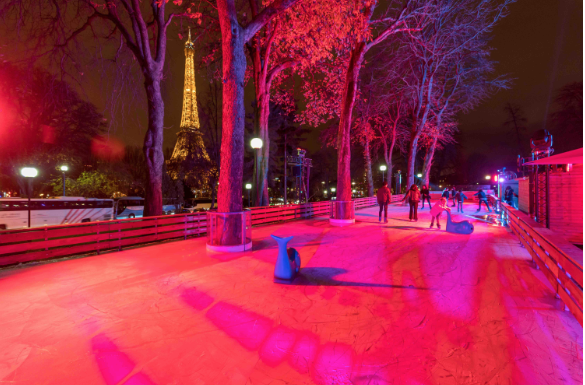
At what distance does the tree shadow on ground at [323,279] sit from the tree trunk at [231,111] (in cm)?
314

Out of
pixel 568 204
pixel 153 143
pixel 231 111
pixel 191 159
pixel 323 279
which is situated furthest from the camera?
pixel 191 159

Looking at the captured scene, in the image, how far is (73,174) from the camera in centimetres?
2845

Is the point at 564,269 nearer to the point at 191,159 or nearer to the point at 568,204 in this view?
the point at 568,204

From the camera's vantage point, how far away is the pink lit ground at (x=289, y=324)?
276cm

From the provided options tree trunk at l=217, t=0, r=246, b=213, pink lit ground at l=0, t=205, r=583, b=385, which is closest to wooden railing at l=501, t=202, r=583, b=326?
pink lit ground at l=0, t=205, r=583, b=385

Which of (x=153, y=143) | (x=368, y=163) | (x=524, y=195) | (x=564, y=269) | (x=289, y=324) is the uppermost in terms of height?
(x=368, y=163)

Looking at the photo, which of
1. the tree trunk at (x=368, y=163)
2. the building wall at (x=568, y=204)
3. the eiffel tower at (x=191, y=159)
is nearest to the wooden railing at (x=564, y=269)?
the building wall at (x=568, y=204)

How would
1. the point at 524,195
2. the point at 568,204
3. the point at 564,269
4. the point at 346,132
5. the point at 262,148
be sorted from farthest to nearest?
the point at 524,195
the point at 262,148
the point at 346,132
the point at 568,204
the point at 564,269

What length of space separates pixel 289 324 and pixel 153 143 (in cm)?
931

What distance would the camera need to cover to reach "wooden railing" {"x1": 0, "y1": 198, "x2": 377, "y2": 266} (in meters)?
6.62

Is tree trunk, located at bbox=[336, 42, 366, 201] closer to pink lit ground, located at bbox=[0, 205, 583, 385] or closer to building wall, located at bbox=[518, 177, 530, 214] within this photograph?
pink lit ground, located at bbox=[0, 205, 583, 385]

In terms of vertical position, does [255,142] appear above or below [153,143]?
above

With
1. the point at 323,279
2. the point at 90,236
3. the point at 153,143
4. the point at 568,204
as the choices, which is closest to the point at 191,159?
the point at 153,143

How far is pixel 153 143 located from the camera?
10.5 meters
